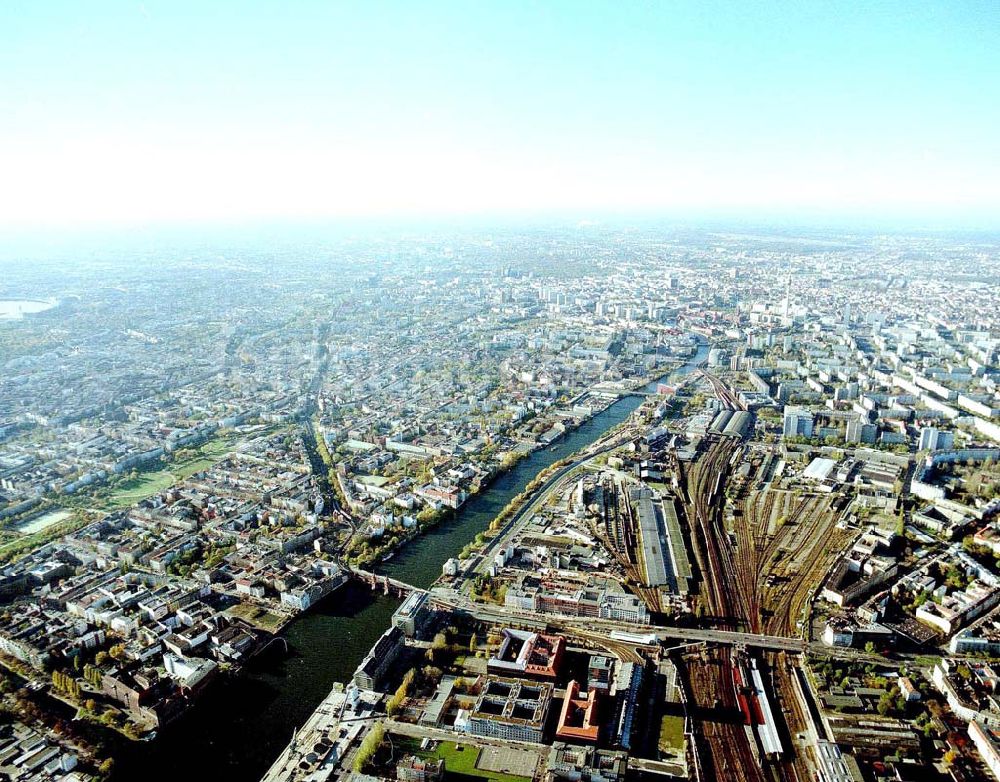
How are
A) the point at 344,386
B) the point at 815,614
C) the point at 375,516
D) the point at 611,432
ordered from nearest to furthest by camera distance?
1. the point at 815,614
2. the point at 375,516
3. the point at 611,432
4. the point at 344,386

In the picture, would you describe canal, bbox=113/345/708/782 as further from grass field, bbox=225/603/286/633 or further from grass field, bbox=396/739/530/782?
grass field, bbox=396/739/530/782

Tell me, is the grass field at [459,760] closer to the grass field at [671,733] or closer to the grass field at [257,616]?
the grass field at [671,733]

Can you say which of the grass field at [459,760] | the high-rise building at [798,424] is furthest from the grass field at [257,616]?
the high-rise building at [798,424]

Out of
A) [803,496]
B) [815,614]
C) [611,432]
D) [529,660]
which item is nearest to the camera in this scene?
[529,660]

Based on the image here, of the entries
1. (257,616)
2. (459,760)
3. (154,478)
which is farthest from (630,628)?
(154,478)

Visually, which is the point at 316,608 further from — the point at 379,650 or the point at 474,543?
the point at 474,543

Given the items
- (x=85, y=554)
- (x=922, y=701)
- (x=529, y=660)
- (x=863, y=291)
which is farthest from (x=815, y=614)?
(x=863, y=291)

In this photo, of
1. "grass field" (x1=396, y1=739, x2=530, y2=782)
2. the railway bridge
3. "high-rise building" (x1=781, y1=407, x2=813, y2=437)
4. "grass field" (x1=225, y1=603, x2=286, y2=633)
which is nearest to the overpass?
the railway bridge

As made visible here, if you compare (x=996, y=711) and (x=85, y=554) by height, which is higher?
(x=996, y=711)
